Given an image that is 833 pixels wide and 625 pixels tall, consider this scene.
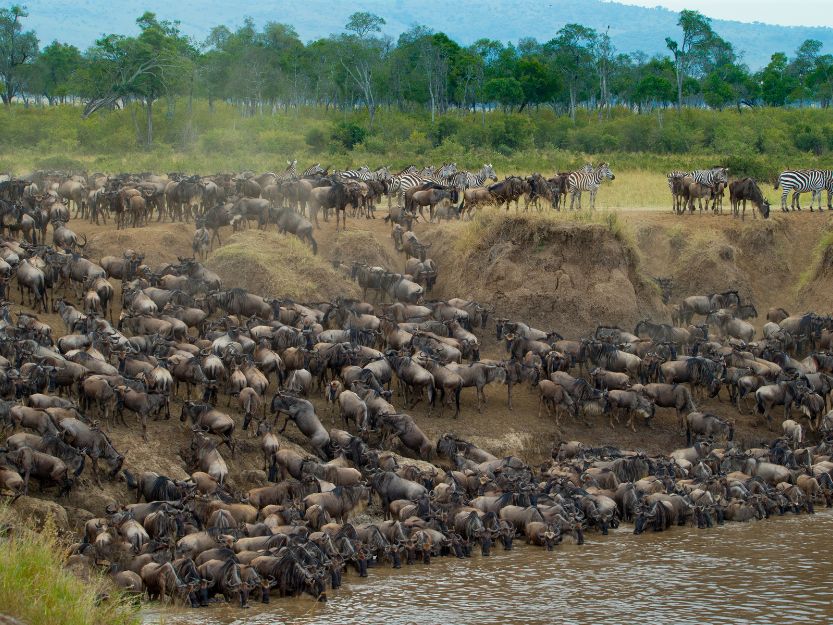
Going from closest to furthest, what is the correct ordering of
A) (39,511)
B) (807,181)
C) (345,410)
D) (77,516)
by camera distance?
(39,511), (77,516), (345,410), (807,181)

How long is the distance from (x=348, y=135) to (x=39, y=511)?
→ 50487 millimetres

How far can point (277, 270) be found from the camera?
26.8 meters

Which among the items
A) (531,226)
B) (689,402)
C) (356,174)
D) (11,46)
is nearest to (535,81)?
(11,46)

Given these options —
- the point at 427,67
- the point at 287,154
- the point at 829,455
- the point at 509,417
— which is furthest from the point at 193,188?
the point at 427,67

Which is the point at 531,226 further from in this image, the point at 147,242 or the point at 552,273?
the point at 147,242

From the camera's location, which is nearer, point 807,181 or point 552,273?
point 552,273

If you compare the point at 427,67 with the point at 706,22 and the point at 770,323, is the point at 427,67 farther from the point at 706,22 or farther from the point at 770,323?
the point at 770,323

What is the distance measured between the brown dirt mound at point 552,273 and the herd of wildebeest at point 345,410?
0.73 m

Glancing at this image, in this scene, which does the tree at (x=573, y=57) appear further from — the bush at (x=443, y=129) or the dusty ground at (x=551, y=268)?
the dusty ground at (x=551, y=268)

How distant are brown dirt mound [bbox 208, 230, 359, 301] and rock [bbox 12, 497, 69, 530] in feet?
37.8

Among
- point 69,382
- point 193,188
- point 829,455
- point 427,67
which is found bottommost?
point 829,455

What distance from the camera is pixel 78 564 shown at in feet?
43.9

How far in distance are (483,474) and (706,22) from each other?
95.7 metres

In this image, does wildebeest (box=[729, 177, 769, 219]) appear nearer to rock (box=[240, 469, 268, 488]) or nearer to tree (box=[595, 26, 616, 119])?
rock (box=[240, 469, 268, 488])
